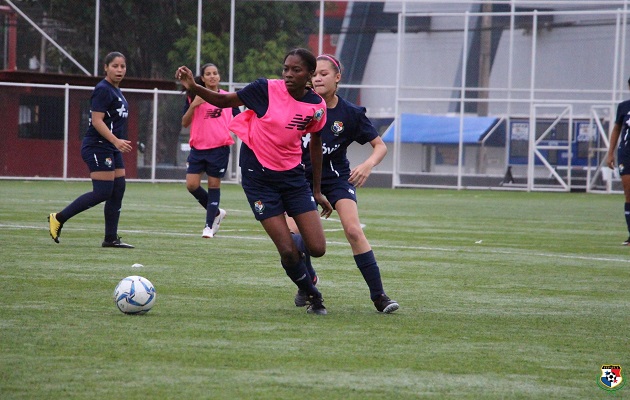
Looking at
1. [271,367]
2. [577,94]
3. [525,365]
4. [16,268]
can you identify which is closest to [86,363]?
[271,367]

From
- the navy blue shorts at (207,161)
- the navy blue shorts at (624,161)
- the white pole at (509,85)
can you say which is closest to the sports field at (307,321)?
the navy blue shorts at (207,161)

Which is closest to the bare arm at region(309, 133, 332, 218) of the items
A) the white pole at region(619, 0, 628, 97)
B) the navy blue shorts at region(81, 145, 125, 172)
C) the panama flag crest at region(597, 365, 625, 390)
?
the panama flag crest at region(597, 365, 625, 390)

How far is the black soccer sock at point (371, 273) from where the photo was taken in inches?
279

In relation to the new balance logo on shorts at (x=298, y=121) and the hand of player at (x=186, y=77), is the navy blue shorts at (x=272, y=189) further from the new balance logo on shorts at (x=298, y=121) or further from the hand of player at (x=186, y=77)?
the hand of player at (x=186, y=77)

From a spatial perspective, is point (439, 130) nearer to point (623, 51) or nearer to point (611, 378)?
point (623, 51)

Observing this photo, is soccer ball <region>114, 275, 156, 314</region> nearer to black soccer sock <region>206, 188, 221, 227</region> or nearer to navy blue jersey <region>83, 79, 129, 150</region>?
navy blue jersey <region>83, 79, 129, 150</region>

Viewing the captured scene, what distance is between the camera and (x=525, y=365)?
5320 mm

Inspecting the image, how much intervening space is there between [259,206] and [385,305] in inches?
42.8

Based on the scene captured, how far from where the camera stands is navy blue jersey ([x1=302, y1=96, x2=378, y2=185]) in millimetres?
7449

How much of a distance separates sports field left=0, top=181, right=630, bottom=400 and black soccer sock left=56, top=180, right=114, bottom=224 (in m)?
0.37

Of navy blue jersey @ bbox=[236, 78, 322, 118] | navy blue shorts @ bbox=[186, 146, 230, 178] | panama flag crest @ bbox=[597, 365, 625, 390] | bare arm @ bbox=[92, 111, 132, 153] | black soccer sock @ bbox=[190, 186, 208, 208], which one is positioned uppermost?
navy blue jersey @ bbox=[236, 78, 322, 118]

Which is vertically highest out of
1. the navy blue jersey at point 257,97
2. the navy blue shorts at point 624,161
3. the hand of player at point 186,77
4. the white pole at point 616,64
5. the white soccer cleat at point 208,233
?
the white pole at point 616,64

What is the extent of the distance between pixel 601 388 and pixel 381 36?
32.7 m

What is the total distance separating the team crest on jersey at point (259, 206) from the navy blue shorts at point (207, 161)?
21.2ft
